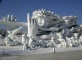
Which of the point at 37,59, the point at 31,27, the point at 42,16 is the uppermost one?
the point at 42,16

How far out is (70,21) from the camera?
72.6 ft

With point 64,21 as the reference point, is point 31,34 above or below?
below

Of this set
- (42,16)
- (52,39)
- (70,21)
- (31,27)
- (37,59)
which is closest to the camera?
(37,59)

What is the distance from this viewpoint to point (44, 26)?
20953 millimetres

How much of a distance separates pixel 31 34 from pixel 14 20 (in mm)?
3515

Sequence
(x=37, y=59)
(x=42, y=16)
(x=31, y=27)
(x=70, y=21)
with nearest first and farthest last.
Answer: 1. (x=37, y=59)
2. (x=31, y=27)
3. (x=42, y=16)
4. (x=70, y=21)

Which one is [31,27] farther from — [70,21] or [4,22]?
[70,21]

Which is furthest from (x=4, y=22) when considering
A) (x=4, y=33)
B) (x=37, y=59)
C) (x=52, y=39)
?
(x=37, y=59)

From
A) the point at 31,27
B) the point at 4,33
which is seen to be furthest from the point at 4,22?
the point at 31,27

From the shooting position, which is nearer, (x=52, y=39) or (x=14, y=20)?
(x=52, y=39)

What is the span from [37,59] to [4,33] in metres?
11.9

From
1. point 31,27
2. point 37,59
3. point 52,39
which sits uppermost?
point 31,27

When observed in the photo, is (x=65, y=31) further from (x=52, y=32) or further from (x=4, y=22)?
(x=4, y=22)

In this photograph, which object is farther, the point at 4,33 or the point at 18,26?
the point at 18,26
